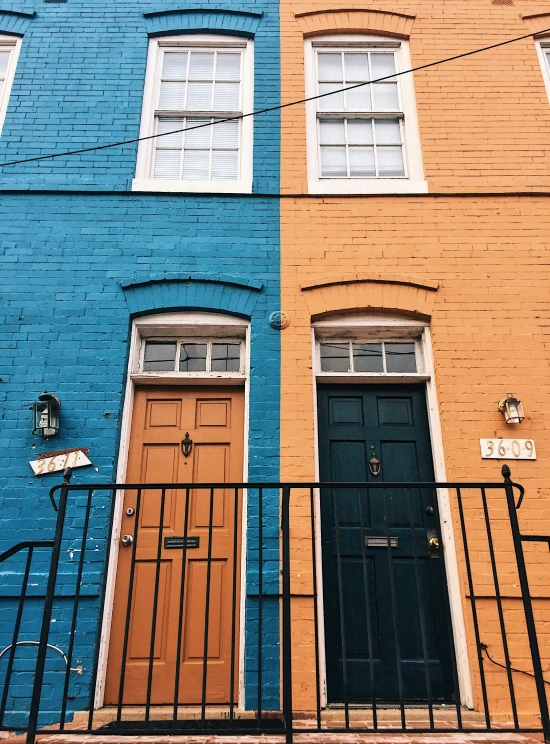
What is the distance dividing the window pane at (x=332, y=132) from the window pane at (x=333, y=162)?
8 cm

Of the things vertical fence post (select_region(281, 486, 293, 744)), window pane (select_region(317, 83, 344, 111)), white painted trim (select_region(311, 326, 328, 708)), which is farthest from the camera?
window pane (select_region(317, 83, 344, 111))

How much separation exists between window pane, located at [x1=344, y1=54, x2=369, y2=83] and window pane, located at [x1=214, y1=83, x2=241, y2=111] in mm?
1182

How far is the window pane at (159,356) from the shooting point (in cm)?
520

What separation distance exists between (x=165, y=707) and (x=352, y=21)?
21.8ft

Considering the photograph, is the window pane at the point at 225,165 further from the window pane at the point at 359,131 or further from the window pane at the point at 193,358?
the window pane at the point at 193,358

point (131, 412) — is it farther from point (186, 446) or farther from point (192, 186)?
point (192, 186)

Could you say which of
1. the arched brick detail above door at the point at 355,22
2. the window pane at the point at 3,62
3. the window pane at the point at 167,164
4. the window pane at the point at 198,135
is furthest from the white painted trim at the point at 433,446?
the window pane at the point at 3,62

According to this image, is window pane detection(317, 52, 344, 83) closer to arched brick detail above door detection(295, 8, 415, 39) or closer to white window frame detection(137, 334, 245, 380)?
arched brick detail above door detection(295, 8, 415, 39)

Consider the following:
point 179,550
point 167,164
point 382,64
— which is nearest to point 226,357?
point 179,550

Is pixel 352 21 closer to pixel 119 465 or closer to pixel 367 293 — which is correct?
pixel 367 293

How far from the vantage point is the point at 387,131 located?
6.14 m

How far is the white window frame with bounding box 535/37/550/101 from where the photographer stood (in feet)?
20.4

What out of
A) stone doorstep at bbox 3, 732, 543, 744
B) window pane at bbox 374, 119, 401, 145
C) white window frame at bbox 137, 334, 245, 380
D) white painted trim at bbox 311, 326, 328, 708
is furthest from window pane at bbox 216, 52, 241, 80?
stone doorstep at bbox 3, 732, 543, 744

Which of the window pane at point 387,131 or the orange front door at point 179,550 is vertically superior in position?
the window pane at point 387,131
